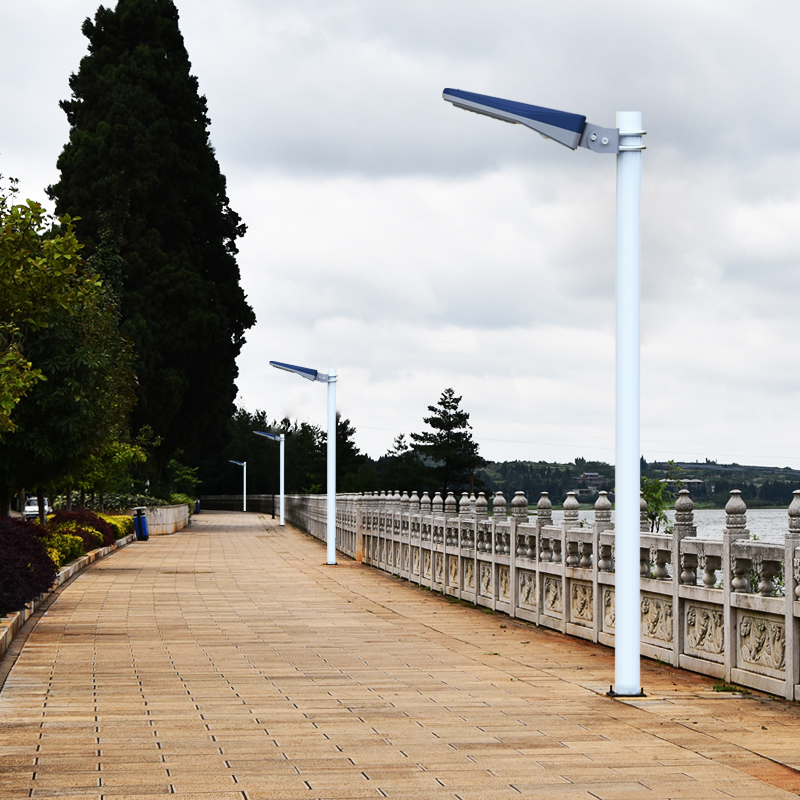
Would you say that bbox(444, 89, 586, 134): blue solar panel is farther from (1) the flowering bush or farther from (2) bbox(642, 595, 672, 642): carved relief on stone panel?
(1) the flowering bush

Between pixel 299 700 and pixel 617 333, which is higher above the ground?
pixel 617 333

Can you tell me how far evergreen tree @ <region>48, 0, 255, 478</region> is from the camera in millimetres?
46031

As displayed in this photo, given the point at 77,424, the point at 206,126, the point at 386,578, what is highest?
the point at 206,126

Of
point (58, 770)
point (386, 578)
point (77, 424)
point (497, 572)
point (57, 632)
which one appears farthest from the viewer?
point (386, 578)

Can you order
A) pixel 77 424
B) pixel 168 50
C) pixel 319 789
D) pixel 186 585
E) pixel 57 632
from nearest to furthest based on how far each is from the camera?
pixel 319 789
pixel 57 632
pixel 77 424
pixel 186 585
pixel 168 50

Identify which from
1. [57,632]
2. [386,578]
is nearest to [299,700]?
[57,632]

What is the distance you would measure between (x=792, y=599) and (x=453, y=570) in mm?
11321

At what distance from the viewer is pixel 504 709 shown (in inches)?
334

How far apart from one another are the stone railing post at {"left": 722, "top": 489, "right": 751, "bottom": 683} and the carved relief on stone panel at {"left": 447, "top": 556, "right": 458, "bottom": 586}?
9.90 meters

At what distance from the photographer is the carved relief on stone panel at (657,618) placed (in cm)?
1098

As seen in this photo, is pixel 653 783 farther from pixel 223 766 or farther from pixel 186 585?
pixel 186 585

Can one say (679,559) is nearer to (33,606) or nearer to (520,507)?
(520,507)

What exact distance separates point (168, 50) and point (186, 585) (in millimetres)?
35969

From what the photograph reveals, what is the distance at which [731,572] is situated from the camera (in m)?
9.60
